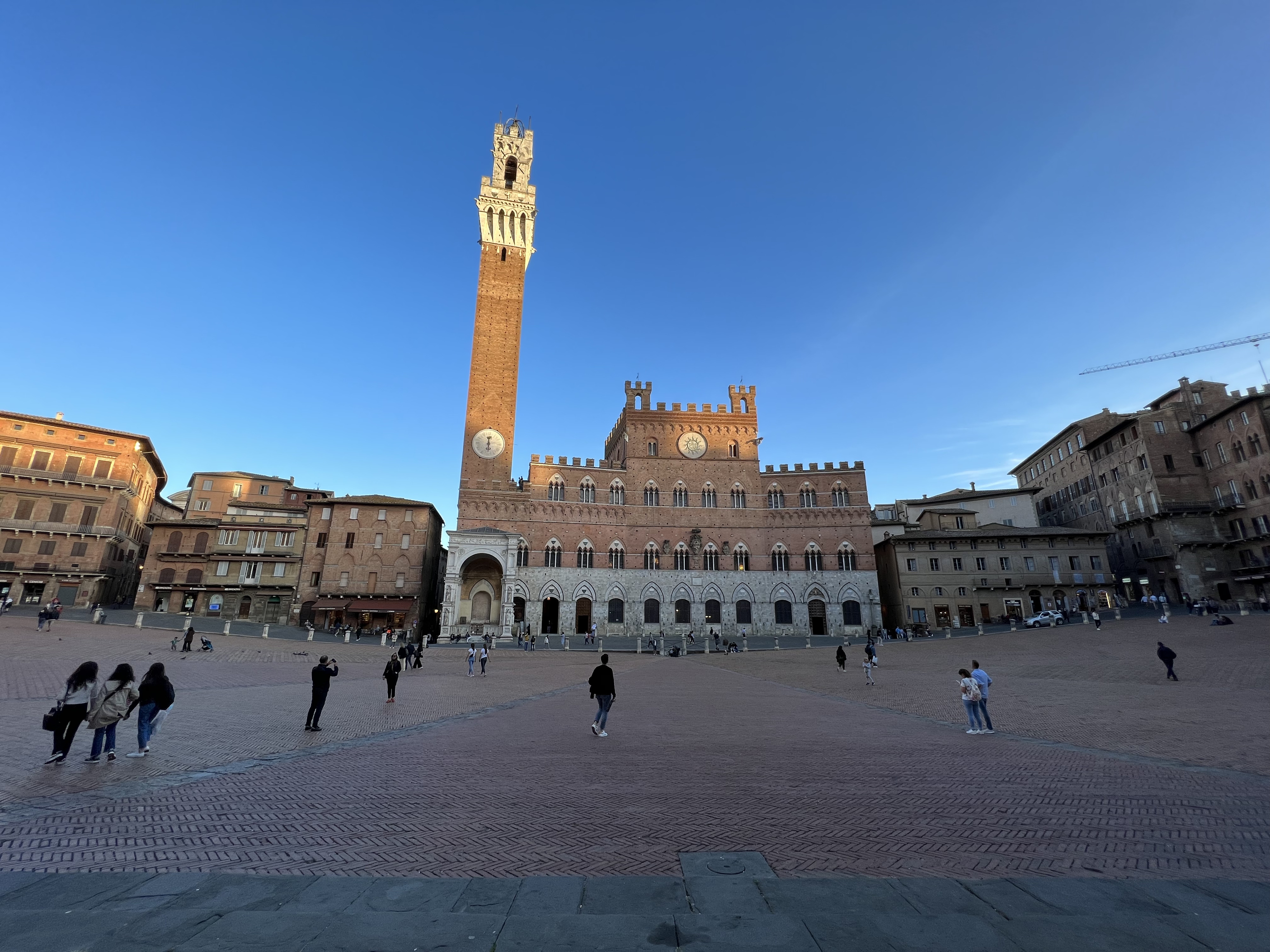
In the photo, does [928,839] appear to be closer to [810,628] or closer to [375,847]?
[375,847]

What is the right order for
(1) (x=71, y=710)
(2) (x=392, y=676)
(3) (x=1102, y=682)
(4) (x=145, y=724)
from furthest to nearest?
1. (3) (x=1102, y=682)
2. (2) (x=392, y=676)
3. (4) (x=145, y=724)
4. (1) (x=71, y=710)

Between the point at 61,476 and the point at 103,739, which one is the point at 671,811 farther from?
the point at 61,476

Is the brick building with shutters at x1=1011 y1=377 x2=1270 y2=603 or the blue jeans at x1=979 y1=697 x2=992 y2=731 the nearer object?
the blue jeans at x1=979 y1=697 x2=992 y2=731

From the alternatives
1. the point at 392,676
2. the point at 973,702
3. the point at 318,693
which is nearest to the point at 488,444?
the point at 392,676

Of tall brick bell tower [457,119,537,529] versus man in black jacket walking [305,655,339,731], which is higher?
tall brick bell tower [457,119,537,529]

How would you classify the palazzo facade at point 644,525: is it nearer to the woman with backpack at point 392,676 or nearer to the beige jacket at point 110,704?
the woman with backpack at point 392,676

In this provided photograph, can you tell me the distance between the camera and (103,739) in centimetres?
813

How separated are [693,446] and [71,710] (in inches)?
1772

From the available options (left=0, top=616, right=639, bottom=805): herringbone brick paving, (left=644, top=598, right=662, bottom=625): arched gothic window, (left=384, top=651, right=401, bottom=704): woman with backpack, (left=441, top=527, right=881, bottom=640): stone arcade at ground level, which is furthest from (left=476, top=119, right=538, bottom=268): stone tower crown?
(left=384, top=651, right=401, bottom=704): woman with backpack

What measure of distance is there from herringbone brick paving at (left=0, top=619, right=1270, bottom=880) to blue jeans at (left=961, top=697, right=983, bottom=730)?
1.43 feet

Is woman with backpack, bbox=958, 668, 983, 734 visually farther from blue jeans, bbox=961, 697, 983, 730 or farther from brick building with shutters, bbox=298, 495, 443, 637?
brick building with shutters, bbox=298, 495, 443, 637

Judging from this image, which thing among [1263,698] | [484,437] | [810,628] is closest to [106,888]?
[1263,698]

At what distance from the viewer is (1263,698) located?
522 inches

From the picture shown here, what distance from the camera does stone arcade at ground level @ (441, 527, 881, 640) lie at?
142 ft
